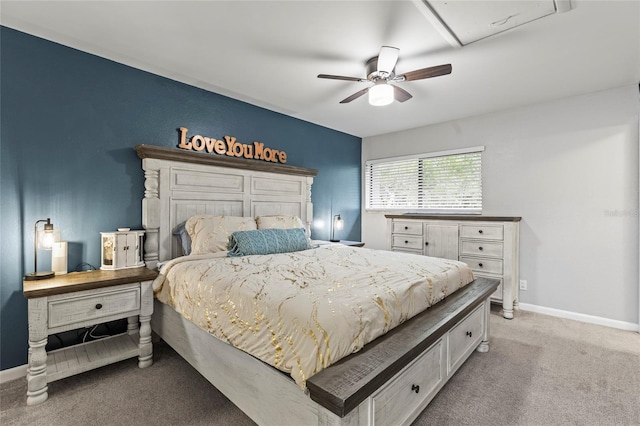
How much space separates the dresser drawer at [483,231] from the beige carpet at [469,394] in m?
1.26

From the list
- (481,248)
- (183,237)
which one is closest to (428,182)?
(481,248)

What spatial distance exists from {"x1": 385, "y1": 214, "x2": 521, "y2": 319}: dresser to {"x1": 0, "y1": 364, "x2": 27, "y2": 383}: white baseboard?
4055mm

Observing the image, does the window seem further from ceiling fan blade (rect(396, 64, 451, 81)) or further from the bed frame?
ceiling fan blade (rect(396, 64, 451, 81))

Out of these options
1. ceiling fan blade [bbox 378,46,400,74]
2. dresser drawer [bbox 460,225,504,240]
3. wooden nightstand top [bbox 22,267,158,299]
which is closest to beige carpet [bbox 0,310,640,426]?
wooden nightstand top [bbox 22,267,158,299]

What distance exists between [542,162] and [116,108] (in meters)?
4.56

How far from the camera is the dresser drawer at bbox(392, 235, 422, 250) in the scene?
417 centimetres

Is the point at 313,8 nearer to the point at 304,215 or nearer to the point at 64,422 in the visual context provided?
the point at 304,215

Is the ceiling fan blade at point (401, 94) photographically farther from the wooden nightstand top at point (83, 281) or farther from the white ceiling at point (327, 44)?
the wooden nightstand top at point (83, 281)

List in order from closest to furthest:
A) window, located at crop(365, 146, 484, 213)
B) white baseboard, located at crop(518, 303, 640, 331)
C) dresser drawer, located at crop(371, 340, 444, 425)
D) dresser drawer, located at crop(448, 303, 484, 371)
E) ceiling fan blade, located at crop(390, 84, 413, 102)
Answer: dresser drawer, located at crop(371, 340, 444, 425), dresser drawer, located at crop(448, 303, 484, 371), ceiling fan blade, located at crop(390, 84, 413, 102), white baseboard, located at crop(518, 303, 640, 331), window, located at crop(365, 146, 484, 213)

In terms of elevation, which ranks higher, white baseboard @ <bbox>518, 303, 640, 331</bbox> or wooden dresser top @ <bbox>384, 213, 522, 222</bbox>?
wooden dresser top @ <bbox>384, 213, 522, 222</bbox>

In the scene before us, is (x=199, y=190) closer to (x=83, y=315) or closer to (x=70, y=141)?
(x=70, y=141)

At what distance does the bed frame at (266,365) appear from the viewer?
1.25m

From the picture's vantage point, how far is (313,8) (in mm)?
1939

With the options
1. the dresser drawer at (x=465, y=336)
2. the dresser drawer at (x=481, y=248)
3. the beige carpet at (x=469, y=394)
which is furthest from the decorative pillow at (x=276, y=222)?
the dresser drawer at (x=481, y=248)
